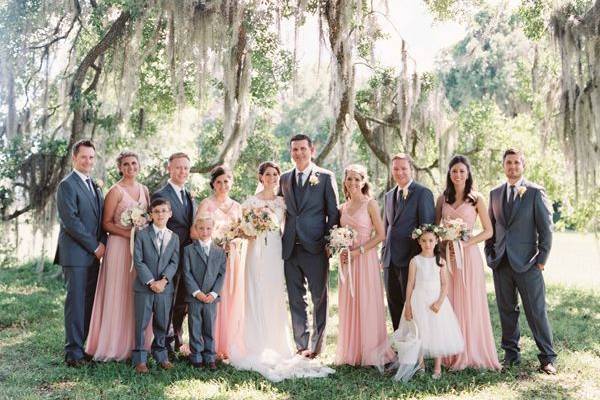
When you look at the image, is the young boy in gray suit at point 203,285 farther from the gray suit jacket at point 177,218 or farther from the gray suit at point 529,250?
the gray suit at point 529,250

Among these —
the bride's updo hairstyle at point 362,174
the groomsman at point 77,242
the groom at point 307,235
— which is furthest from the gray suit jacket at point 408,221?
the groomsman at point 77,242

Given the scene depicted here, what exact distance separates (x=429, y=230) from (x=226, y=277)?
204 cm

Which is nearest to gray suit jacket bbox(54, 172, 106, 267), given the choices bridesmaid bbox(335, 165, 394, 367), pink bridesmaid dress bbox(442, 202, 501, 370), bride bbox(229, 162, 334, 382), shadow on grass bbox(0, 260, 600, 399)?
shadow on grass bbox(0, 260, 600, 399)

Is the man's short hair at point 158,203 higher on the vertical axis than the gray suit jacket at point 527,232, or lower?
higher

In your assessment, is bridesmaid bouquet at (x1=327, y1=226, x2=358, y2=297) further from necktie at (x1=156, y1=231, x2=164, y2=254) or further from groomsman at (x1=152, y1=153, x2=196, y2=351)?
necktie at (x1=156, y1=231, x2=164, y2=254)

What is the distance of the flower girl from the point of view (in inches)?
197

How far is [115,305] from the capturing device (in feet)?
17.9

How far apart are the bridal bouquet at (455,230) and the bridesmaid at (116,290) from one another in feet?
9.09

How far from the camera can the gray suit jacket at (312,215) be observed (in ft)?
18.4

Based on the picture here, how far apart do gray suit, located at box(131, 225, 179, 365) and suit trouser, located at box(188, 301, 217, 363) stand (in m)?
0.23

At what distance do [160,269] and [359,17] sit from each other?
4.73m

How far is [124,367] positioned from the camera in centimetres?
514

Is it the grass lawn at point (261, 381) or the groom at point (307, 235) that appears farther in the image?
the groom at point (307, 235)

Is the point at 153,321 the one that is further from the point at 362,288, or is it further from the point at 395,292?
the point at 395,292
